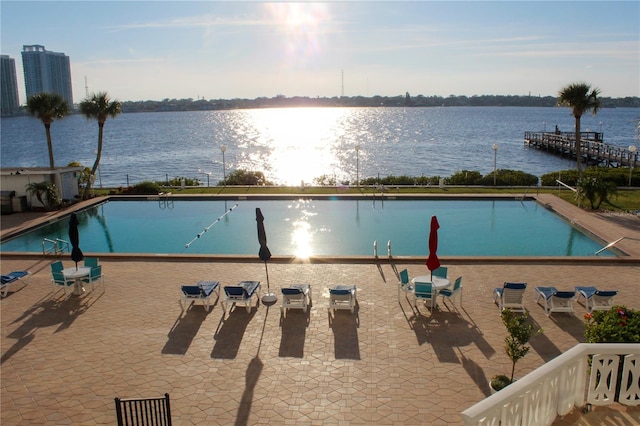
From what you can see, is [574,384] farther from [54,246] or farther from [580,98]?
[580,98]

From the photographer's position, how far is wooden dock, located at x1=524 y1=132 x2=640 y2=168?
4525 cm

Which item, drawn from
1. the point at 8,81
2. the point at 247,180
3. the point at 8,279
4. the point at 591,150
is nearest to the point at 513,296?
the point at 8,279

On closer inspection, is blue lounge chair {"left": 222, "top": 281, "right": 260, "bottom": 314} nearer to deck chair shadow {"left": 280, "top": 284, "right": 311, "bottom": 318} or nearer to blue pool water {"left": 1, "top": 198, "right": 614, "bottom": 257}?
deck chair shadow {"left": 280, "top": 284, "right": 311, "bottom": 318}

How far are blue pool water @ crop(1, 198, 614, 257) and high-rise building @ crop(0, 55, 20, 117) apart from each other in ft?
529

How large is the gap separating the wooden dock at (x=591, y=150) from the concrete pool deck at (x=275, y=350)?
27179 mm

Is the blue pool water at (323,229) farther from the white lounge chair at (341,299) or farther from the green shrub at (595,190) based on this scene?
the white lounge chair at (341,299)

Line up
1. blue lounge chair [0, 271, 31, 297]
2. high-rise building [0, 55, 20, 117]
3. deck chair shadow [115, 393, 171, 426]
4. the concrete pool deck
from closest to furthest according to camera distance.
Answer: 1. deck chair shadow [115, 393, 171, 426]
2. the concrete pool deck
3. blue lounge chair [0, 271, 31, 297]
4. high-rise building [0, 55, 20, 117]

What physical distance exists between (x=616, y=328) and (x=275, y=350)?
555 centimetres

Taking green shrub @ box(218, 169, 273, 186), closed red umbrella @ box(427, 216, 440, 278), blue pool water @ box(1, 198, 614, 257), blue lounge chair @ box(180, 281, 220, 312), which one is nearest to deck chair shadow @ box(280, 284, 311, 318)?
blue lounge chair @ box(180, 281, 220, 312)

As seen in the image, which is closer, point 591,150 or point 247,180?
point 247,180

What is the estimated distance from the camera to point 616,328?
7.19 m

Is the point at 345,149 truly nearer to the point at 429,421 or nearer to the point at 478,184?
the point at 478,184

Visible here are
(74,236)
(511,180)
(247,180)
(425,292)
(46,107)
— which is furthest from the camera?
(247,180)

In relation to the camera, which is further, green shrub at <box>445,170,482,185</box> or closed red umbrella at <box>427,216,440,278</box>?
green shrub at <box>445,170,482,185</box>
